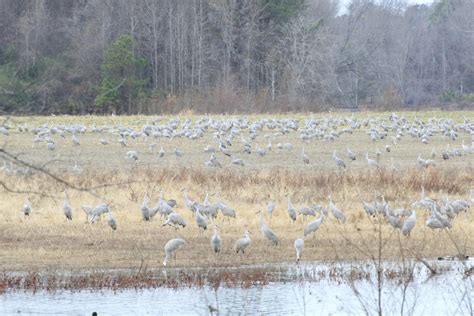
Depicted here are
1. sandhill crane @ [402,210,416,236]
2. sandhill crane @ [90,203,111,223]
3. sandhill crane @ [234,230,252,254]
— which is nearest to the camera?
sandhill crane @ [234,230,252,254]

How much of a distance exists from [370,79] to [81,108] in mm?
30939

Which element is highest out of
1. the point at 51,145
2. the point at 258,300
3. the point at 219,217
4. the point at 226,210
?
the point at 51,145

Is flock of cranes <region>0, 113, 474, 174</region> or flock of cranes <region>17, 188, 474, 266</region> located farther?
flock of cranes <region>0, 113, 474, 174</region>

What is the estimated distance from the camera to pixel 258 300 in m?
12.1

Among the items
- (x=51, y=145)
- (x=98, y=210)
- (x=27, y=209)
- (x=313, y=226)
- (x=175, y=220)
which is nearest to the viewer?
(x=313, y=226)

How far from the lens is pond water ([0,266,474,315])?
11484mm

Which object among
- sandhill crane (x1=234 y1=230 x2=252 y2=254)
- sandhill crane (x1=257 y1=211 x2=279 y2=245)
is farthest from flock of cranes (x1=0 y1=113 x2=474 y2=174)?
sandhill crane (x1=234 y1=230 x2=252 y2=254)

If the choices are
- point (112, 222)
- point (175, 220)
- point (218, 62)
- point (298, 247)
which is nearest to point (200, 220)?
point (175, 220)

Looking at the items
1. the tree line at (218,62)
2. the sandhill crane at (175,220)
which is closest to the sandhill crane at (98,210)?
the sandhill crane at (175,220)

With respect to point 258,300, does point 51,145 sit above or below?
above

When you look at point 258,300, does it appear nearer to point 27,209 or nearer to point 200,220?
point 200,220

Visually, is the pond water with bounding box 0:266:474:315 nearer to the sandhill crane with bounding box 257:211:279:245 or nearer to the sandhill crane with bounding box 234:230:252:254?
the sandhill crane with bounding box 234:230:252:254

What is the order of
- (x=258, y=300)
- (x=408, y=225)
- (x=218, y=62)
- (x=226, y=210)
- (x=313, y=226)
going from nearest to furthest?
(x=258, y=300), (x=408, y=225), (x=313, y=226), (x=226, y=210), (x=218, y=62)

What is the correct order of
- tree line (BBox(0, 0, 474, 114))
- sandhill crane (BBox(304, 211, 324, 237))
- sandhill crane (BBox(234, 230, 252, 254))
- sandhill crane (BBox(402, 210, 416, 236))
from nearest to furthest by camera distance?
sandhill crane (BBox(234, 230, 252, 254)), sandhill crane (BBox(402, 210, 416, 236)), sandhill crane (BBox(304, 211, 324, 237)), tree line (BBox(0, 0, 474, 114))
